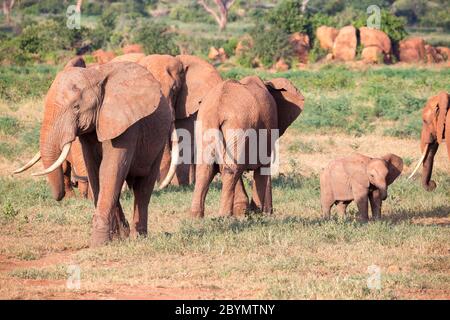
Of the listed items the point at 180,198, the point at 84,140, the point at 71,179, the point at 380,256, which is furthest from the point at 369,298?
the point at 71,179

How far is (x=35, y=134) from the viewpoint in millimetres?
18000

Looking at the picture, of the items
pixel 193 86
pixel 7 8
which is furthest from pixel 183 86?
pixel 7 8

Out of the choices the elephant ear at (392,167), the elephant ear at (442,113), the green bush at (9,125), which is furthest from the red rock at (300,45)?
the elephant ear at (392,167)

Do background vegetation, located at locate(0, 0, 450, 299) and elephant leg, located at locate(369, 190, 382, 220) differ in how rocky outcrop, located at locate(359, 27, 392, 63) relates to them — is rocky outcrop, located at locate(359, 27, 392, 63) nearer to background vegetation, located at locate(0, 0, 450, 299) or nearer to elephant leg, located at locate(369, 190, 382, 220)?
background vegetation, located at locate(0, 0, 450, 299)

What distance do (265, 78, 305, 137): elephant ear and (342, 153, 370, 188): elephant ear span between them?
0.77 meters

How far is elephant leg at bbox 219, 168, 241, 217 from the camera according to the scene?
10.9m

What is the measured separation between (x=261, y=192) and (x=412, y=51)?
28.6 m

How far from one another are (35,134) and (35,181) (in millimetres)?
3325

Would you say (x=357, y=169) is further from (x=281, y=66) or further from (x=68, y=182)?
(x=281, y=66)

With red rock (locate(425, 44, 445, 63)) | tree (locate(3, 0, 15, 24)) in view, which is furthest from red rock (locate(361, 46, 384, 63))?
tree (locate(3, 0, 15, 24))

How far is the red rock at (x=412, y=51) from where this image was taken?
39281mm

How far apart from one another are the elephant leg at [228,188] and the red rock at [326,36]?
2938cm

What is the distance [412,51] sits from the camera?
39344 mm

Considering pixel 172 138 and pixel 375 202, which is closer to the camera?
pixel 172 138
